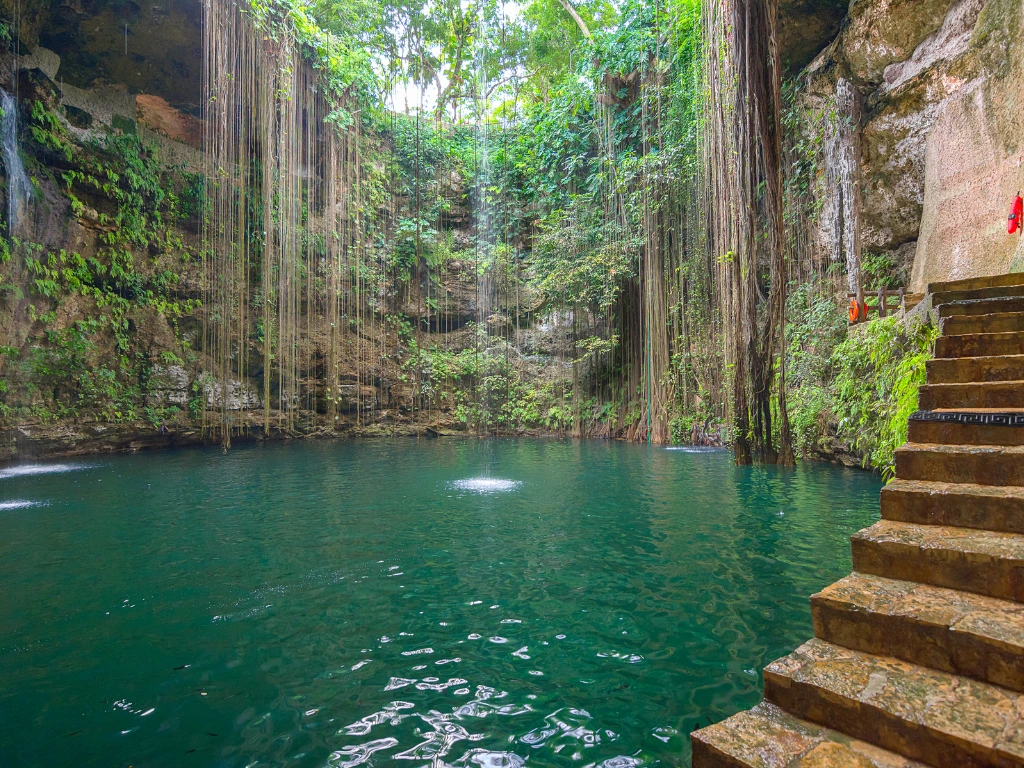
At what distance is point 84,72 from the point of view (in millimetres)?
9250

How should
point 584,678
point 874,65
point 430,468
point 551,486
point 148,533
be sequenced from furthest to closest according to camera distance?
point 430,468, point 874,65, point 551,486, point 148,533, point 584,678

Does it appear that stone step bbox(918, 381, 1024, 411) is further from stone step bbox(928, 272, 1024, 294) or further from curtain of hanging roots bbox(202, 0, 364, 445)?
curtain of hanging roots bbox(202, 0, 364, 445)

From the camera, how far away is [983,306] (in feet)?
9.15

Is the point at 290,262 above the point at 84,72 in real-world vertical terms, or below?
below

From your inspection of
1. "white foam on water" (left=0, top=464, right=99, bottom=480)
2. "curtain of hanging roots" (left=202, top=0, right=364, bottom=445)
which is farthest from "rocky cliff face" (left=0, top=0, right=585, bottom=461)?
"white foam on water" (left=0, top=464, right=99, bottom=480)

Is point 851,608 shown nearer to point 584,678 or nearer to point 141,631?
point 584,678

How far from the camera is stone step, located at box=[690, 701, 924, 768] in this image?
3.46 ft

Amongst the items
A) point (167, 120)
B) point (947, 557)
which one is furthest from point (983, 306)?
point (167, 120)

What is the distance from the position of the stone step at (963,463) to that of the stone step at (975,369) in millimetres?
577

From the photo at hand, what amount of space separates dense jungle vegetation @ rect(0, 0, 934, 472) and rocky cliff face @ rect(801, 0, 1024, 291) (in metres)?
0.77

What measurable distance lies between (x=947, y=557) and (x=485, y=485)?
468 cm

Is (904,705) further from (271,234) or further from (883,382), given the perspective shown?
(271,234)

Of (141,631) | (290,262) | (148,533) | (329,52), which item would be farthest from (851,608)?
(329,52)

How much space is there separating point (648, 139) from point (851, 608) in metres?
11.3
